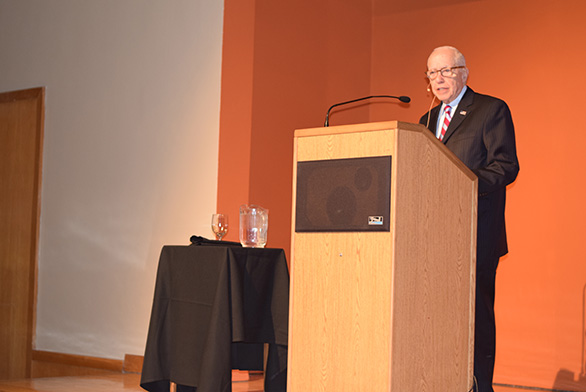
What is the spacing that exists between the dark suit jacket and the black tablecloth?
89 cm

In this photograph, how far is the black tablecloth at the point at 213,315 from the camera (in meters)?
3.01

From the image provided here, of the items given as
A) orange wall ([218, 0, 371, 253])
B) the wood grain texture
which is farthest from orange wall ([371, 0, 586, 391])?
orange wall ([218, 0, 371, 253])

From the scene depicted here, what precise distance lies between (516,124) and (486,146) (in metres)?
1.82

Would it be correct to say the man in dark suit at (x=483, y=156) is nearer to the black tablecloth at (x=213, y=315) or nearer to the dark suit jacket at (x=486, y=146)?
the dark suit jacket at (x=486, y=146)

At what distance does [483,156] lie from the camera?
3.02 metres

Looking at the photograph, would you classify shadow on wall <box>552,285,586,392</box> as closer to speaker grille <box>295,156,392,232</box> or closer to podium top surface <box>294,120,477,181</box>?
podium top surface <box>294,120,477,181</box>

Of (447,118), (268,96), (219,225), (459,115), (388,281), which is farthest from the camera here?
(268,96)

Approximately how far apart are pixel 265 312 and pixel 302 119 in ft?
5.98

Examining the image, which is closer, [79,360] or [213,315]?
[213,315]

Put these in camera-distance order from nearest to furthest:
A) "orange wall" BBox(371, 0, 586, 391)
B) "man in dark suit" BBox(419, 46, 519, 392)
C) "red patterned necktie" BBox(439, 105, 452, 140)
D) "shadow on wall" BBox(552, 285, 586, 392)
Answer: "man in dark suit" BBox(419, 46, 519, 392) → "red patterned necktie" BBox(439, 105, 452, 140) → "shadow on wall" BBox(552, 285, 586, 392) → "orange wall" BBox(371, 0, 586, 391)

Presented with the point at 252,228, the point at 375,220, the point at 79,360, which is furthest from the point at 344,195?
the point at 79,360

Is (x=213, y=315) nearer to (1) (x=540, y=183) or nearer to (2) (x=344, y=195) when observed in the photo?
(2) (x=344, y=195)

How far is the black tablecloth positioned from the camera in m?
3.01

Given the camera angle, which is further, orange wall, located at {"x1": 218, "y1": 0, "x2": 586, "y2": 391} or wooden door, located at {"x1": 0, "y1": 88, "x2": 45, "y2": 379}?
wooden door, located at {"x1": 0, "y1": 88, "x2": 45, "y2": 379}
